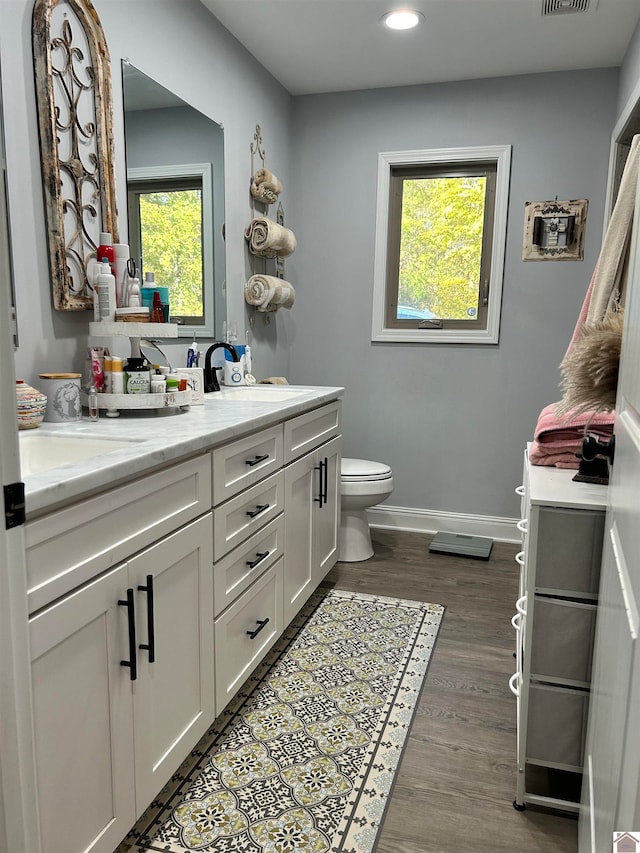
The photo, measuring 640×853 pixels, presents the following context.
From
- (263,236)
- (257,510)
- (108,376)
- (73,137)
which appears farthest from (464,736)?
(263,236)

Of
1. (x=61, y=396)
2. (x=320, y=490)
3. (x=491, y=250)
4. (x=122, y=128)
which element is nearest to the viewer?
(x=61, y=396)

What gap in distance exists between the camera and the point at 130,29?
2.09 meters

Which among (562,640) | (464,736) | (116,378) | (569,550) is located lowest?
(464,736)

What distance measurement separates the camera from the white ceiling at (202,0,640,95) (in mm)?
2539

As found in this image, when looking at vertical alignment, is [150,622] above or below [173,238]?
below

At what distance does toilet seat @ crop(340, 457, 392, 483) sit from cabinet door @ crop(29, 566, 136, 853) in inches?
74.3

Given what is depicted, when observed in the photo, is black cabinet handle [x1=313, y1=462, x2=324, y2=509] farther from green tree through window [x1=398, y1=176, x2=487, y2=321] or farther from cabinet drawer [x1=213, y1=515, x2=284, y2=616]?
green tree through window [x1=398, y1=176, x2=487, y2=321]

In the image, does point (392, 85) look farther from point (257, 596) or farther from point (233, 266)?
point (257, 596)

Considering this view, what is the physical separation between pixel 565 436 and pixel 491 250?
6.14 feet

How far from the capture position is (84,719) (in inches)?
45.9

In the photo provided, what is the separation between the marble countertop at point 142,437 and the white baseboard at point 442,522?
56.5 inches

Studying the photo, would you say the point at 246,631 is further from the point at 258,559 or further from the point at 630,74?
the point at 630,74

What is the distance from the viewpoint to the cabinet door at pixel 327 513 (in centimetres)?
261

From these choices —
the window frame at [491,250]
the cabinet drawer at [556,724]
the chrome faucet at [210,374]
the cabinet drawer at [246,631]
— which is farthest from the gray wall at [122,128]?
the cabinet drawer at [556,724]
